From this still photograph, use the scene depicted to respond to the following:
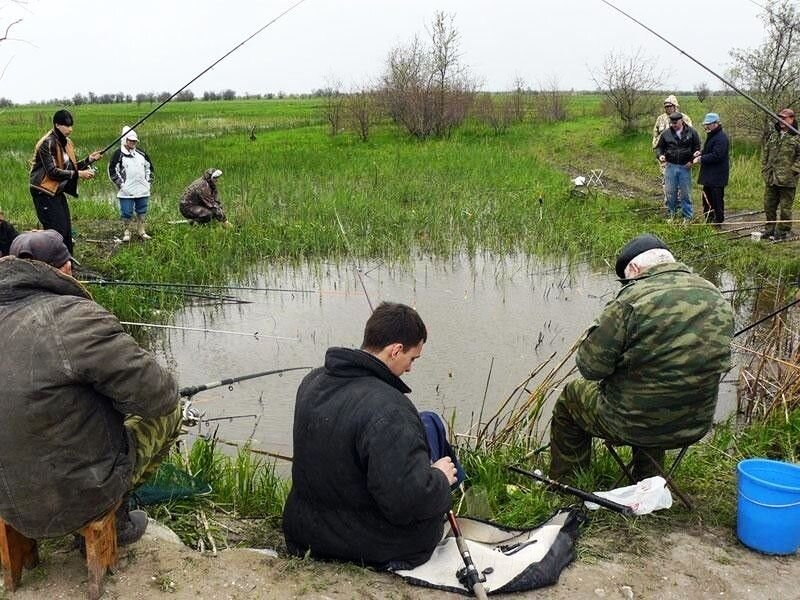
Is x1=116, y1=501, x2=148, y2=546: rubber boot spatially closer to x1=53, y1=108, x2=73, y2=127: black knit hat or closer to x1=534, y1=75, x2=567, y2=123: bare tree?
x1=53, y1=108, x2=73, y2=127: black knit hat

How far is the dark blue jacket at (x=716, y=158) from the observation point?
8773mm

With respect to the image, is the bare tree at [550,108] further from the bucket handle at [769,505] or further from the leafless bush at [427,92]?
the bucket handle at [769,505]

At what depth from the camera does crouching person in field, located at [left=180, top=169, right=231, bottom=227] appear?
30.2 ft

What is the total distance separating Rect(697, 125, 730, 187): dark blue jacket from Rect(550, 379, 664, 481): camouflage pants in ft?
21.3

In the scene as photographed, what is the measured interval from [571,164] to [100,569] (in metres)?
15.8

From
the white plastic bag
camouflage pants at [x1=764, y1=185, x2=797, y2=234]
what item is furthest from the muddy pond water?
camouflage pants at [x1=764, y1=185, x2=797, y2=234]

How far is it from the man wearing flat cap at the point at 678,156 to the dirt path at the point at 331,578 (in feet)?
23.8

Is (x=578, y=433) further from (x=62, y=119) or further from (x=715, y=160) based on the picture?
(x=715, y=160)

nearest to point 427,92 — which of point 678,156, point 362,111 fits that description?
point 362,111

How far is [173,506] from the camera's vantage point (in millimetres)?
3180

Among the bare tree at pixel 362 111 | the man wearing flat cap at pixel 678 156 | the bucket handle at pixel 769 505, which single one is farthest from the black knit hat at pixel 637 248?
the bare tree at pixel 362 111

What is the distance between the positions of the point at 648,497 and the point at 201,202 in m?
7.52

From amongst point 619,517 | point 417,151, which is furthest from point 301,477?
point 417,151

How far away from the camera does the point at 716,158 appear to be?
8789mm
